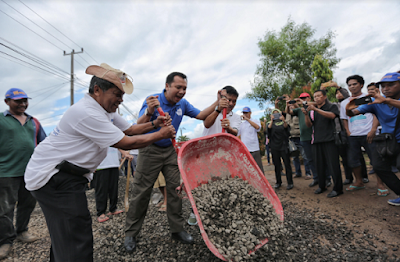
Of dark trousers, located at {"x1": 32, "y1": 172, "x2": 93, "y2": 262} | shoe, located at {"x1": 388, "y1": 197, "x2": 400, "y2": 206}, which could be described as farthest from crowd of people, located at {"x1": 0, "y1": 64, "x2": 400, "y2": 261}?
shoe, located at {"x1": 388, "y1": 197, "x2": 400, "y2": 206}

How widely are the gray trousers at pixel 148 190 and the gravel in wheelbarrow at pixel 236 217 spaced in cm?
59

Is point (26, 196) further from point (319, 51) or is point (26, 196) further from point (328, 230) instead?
point (319, 51)

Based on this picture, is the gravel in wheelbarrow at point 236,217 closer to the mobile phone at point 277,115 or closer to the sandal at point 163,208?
the sandal at point 163,208

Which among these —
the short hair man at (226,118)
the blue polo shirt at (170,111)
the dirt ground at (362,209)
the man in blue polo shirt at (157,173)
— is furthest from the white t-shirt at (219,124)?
the dirt ground at (362,209)

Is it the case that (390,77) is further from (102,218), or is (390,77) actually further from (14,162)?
(14,162)

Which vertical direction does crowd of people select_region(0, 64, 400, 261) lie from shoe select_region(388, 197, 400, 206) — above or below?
above

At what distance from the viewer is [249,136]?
4574 mm

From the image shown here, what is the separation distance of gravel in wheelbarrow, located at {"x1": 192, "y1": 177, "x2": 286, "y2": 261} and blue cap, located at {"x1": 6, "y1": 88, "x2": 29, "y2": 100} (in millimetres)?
2886

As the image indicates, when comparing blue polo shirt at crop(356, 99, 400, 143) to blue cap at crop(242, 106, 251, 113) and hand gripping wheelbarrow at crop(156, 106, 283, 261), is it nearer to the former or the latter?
hand gripping wheelbarrow at crop(156, 106, 283, 261)

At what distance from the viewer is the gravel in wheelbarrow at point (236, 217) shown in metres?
1.79

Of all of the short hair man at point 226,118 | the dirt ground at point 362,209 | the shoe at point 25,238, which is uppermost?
the short hair man at point 226,118

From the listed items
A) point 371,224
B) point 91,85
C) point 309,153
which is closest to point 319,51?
point 309,153

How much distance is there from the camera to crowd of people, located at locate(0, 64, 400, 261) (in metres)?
1.64

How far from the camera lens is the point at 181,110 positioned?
2.90 metres
